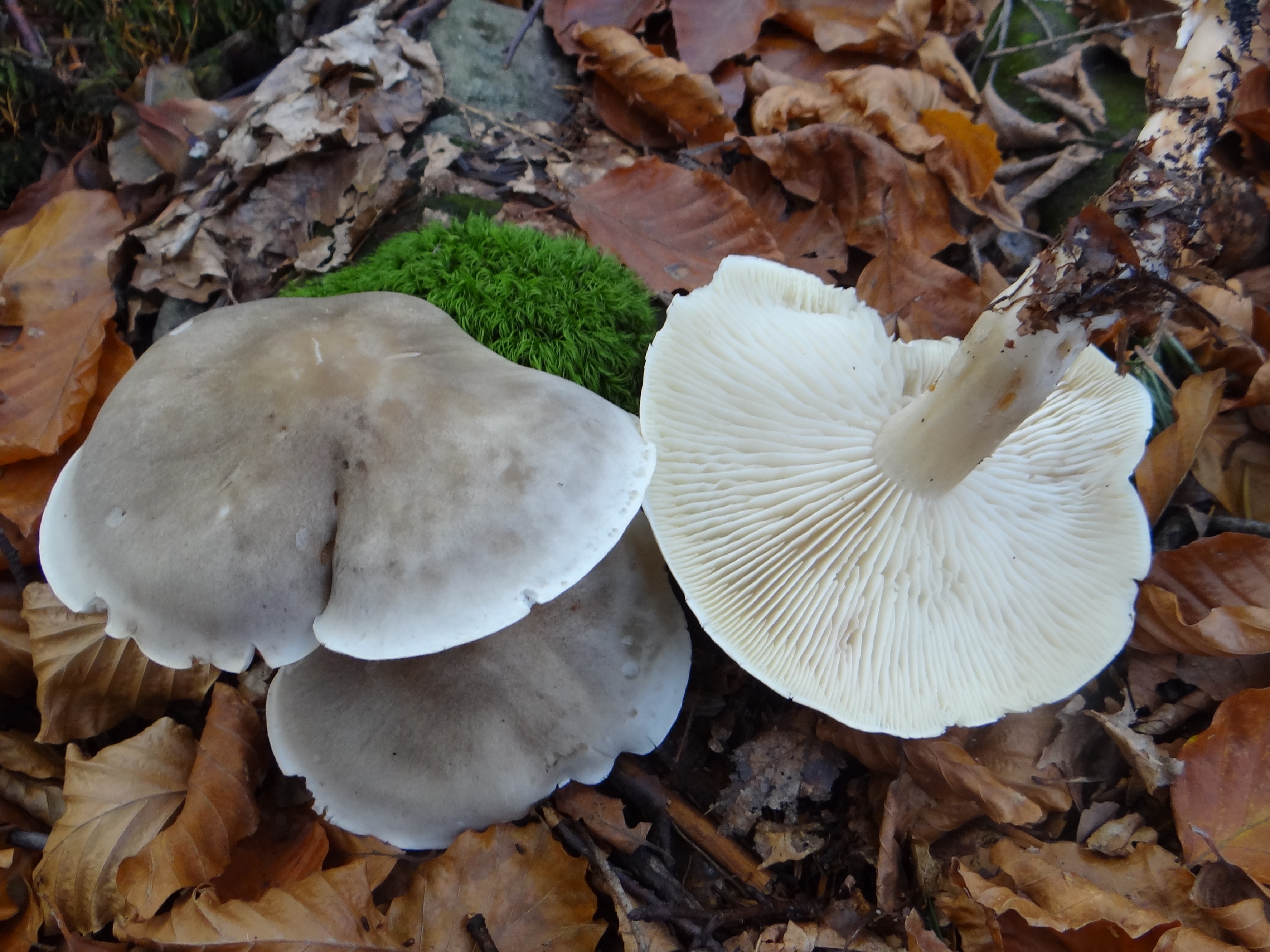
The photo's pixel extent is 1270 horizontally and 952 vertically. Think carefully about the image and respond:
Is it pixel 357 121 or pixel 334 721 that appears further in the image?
pixel 357 121

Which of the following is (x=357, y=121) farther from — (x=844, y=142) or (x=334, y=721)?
(x=334, y=721)

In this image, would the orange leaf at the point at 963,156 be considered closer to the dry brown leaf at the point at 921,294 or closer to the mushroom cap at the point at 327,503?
the dry brown leaf at the point at 921,294

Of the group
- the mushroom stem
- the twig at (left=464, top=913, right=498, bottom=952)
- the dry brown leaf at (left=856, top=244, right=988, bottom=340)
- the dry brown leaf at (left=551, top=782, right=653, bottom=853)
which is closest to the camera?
the mushroom stem

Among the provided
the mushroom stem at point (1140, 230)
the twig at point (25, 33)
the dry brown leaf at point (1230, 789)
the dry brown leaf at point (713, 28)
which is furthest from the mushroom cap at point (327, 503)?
the dry brown leaf at point (713, 28)

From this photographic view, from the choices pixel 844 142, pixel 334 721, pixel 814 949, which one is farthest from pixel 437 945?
pixel 844 142

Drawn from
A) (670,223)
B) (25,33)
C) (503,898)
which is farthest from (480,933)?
(25,33)

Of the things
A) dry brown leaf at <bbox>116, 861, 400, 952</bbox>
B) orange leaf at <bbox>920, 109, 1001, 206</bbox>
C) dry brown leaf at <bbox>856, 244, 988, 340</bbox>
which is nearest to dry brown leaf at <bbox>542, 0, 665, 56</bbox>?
orange leaf at <bbox>920, 109, 1001, 206</bbox>

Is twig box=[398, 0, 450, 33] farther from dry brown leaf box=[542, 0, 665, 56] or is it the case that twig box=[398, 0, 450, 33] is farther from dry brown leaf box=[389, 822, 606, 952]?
dry brown leaf box=[389, 822, 606, 952]

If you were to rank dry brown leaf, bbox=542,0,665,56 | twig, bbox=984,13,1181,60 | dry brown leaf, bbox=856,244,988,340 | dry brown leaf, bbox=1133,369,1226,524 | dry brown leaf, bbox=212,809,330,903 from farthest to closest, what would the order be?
dry brown leaf, bbox=542,0,665,56 < twig, bbox=984,13,1181,60 < dry brown leaf, bbox=856,244,988,340 < dry brown leaf, bbox=1133,369,1226,524 < dry brown leaf, bbox=212,809,330,903
